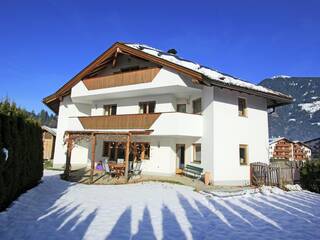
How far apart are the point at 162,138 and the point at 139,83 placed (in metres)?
4.43

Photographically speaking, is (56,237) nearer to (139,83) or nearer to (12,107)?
(12,107)

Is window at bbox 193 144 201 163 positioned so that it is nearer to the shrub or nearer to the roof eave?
the roof eave

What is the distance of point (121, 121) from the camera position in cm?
1950

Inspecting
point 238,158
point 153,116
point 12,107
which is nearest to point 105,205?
point 12,107

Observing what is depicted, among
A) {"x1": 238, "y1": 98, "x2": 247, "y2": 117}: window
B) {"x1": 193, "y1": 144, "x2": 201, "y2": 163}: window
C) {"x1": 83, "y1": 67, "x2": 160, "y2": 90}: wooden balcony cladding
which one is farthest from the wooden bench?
{"x1": 83, "y1": 67, "x2": 160, "y2": 90}: wooden balcony cladding

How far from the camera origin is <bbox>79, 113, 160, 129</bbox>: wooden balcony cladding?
18109mm

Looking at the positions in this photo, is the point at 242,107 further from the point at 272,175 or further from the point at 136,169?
the point at 136,169

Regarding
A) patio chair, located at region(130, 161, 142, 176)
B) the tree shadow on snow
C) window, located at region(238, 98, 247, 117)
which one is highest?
window, located at region(238, 98, 247, 117)

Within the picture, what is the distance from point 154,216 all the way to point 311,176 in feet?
34.6

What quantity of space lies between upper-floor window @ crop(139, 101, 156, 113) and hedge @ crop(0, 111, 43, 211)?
9.59 metres

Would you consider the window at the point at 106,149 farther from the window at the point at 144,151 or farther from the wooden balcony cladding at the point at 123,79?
the wooden balcony cladding at the point at 123,79

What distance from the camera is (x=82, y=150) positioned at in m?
24.4

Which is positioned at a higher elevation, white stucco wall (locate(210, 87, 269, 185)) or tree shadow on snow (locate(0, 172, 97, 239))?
white stucco wall (locate(210, 87, 269, 185))

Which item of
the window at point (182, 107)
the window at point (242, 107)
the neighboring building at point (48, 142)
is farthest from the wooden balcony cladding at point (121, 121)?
the neighboring building at point (48, 142)
